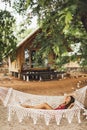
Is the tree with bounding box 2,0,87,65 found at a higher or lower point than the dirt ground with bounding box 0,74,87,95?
higher

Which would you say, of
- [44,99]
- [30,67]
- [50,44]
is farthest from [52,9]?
[30,67]

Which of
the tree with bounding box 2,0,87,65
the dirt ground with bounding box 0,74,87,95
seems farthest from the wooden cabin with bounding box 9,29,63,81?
the tree with bounding box 2,0,87,65

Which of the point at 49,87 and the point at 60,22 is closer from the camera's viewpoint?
the point at 60,22

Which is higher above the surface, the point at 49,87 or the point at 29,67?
the point at 29,67

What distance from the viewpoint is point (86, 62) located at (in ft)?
21.7

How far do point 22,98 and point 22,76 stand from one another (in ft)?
40.3

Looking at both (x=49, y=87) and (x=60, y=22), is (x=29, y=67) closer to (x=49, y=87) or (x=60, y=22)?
(x=49, y=87)

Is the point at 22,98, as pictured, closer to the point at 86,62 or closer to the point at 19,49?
the point at 86,62

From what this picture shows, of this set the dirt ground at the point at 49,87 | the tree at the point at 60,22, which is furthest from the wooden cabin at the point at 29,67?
the tree at the point at 60,22

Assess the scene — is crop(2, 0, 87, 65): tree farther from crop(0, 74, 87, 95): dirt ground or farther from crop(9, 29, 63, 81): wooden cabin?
crop(9, 29, 63, 81): wooden cabin

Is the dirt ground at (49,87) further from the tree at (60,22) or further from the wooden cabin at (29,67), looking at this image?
the tree at (60,22)

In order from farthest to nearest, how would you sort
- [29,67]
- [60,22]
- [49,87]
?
1. [29,67]
2. [49,87]
3. [60,22]

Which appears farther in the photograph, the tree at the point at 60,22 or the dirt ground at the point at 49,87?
the dirt ground at the point at 49,87

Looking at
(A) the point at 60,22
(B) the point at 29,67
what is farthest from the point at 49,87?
(A) the point at 60,22
